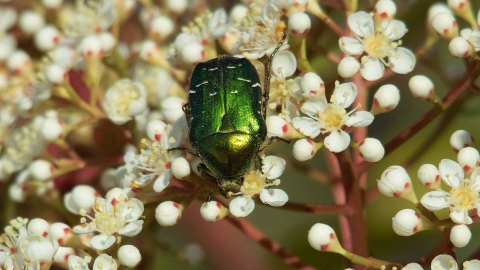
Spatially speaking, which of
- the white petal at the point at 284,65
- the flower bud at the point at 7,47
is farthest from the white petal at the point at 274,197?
the flower bud at the point at 7,47

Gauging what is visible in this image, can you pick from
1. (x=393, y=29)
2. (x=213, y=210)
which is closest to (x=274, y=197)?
(x=213, y=210)

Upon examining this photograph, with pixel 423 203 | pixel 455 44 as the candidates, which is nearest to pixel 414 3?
pixel 455 44

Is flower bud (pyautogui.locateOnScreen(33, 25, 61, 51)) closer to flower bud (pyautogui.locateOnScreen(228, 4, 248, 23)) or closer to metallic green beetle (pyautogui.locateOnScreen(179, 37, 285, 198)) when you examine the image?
flower bud (pyautogui.locateOnScreen(228, 4, 248, 23))

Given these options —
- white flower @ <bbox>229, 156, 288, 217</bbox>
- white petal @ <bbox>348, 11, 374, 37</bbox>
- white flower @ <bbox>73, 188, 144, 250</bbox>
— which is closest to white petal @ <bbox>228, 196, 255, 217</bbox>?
white flower @ <bbox>229, 156, 288, 217</bbox>

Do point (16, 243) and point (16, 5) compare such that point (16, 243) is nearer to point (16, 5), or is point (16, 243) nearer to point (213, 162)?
point (213, 162)

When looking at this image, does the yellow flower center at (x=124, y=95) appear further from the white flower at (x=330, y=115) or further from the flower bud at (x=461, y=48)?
the flower bud at (x=461, y=48)
